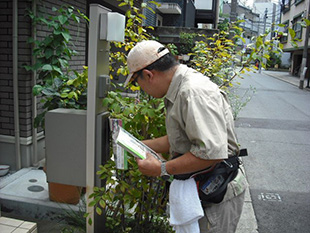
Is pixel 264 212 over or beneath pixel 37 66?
beneath

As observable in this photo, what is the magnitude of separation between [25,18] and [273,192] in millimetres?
4230

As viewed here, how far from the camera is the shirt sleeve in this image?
5.31 feet

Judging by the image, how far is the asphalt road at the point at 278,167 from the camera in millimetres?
3881

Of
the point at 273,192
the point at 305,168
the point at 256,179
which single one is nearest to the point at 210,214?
the point at 273,192

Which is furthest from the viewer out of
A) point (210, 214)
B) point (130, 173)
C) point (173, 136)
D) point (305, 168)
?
point (305, 168)

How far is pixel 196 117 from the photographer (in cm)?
162

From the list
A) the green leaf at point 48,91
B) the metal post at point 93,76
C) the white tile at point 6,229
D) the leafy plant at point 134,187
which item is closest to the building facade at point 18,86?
the green leaf at point 48,91

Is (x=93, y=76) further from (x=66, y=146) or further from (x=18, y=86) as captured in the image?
(x=18, y=86)

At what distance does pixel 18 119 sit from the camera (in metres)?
4.32

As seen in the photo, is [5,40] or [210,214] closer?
[210,214]

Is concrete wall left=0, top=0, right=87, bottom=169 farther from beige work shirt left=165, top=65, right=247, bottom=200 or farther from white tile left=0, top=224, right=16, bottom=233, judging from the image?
beige work shirt left=165, top=65, right=247, bottom=200

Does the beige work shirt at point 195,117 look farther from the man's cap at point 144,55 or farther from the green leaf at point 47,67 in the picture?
the green leaf at point 47,67

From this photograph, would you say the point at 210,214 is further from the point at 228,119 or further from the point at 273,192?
the point at 273,192

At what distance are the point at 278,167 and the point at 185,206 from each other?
4370 mm
